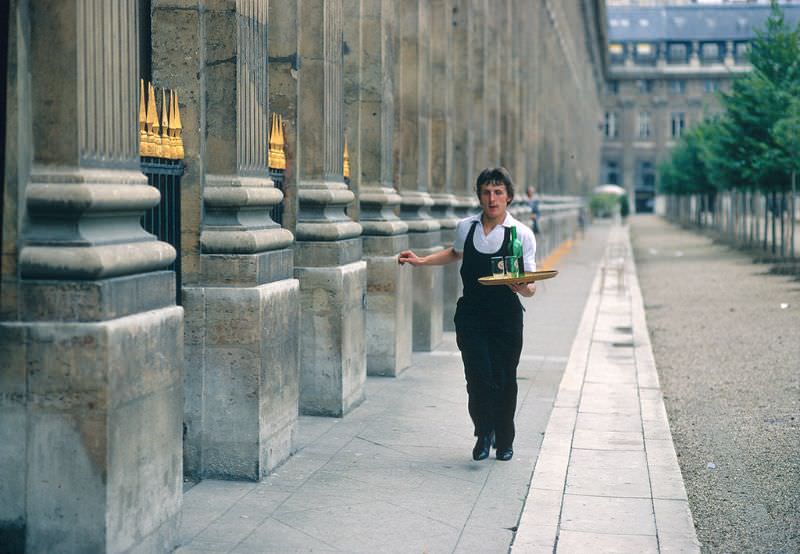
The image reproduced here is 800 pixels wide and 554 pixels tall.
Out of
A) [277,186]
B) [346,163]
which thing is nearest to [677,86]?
[346,163]

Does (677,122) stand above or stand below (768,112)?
above

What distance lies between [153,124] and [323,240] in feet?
10.2

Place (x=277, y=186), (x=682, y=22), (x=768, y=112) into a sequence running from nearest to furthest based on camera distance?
(x=277, y=186) < (x=768, y=112) < (x=682, y=22)

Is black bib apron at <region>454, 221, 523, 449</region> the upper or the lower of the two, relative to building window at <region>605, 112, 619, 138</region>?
lower

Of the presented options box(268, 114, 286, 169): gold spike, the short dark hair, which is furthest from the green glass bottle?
box(268, 114, 286, 169): gold spike

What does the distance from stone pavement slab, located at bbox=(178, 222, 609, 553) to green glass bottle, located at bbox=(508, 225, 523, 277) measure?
1240mm

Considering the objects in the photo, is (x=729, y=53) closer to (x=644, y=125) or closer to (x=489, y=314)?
(x=644, y=125)

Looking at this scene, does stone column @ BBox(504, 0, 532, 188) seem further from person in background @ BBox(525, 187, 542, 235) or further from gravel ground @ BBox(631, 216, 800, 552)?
gravel ground @ BBox(631, 216, 800, 552)

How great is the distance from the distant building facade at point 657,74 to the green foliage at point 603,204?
2363 cm

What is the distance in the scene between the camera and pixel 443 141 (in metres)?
17.1

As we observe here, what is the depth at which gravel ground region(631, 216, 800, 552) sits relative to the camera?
23.8 ft

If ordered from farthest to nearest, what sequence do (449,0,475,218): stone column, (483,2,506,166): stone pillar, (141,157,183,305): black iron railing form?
(483,2,506,166): stone pillar → (449,0,475,218): stone column → (141,157,183,305): black iron railing

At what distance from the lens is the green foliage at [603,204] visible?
89.5 m

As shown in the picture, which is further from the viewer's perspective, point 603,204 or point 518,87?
point 603,204
